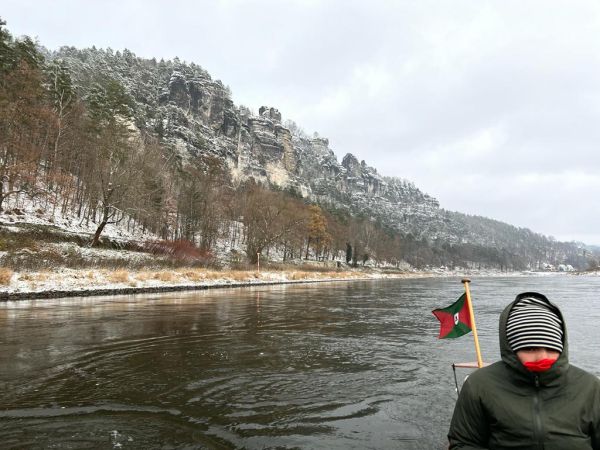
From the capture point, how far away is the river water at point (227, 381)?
5.38 m

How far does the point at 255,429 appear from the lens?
5.58m

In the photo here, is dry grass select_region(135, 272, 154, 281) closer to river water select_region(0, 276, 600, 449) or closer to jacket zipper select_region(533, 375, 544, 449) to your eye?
river water select_region(0, 276, 600, 449)

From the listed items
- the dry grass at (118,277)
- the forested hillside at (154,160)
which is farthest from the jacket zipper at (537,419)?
the forested hillside at (154,160)

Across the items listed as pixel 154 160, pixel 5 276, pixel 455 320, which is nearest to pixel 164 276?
pixel 5 276

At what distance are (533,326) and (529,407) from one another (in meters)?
0.51

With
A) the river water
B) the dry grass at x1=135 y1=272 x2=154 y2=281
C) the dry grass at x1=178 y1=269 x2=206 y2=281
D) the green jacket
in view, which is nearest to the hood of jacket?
the green jacket

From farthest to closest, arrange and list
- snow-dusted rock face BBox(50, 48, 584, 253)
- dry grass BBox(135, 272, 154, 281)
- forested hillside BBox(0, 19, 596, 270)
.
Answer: snow-dusted rock face BBox(50, 48, 584, 253), forested hillside BBox(0, 19, 596, 270), dry grass BBox(135, 272, 154, 281)

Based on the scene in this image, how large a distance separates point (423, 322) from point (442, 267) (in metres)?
157

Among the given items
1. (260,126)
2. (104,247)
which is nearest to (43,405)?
(104,247)

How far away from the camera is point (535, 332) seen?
264cm

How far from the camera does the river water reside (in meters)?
5.38

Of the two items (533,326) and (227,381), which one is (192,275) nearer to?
(227,381)

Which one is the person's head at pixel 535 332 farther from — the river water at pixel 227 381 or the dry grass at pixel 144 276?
the dry grass at pixel 144 276

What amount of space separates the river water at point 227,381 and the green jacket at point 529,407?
280 centimetres
